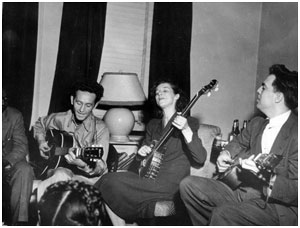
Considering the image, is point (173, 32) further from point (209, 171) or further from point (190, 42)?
point (209, 171)

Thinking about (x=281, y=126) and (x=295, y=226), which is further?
(x=281, y=126)

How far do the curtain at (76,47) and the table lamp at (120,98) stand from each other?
396mm

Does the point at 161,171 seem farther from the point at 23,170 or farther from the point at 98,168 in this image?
the point at 23,170

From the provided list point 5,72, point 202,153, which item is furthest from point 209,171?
point 5,72

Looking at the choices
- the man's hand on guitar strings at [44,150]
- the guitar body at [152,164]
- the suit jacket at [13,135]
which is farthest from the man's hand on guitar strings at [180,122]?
the suit jacket at [13,135]

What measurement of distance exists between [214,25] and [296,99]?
207 cm

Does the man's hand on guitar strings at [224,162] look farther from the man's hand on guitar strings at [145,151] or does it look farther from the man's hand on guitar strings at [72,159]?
the man's hand on guitar strings at [72,159]

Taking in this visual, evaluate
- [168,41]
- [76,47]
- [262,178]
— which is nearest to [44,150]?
[76,47]

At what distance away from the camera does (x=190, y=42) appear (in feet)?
11.7

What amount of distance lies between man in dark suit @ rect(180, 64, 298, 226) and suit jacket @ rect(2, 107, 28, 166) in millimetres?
1144

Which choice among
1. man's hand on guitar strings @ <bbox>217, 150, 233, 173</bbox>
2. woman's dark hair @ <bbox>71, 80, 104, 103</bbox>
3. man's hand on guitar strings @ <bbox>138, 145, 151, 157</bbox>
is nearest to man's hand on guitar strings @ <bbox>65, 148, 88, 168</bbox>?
man's hand on guitar strings @ <bbox>138, 145, 151, 157</bbox>

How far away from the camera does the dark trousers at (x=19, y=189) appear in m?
2.00

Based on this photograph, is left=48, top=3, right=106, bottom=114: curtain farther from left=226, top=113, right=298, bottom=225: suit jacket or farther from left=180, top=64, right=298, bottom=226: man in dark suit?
left=226, top=113, right=298, bottom=225: suit jacket

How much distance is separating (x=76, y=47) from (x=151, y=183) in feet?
5.49
